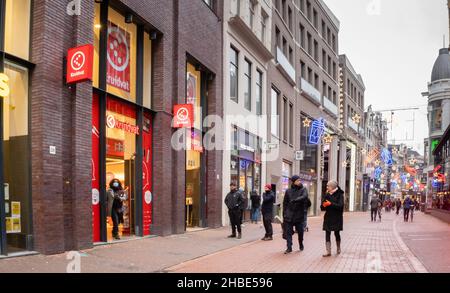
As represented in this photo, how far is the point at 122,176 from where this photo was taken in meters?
12.4

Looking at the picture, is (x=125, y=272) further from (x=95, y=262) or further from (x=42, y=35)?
(x=42, y=35)

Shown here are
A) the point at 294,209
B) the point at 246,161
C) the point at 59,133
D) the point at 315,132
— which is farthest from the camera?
the point at 315,132

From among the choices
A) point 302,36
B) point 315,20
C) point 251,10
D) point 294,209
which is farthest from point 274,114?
point 294,209

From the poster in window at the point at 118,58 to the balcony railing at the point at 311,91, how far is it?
22.3 m

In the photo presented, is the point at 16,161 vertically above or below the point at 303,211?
above

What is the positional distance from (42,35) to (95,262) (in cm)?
446

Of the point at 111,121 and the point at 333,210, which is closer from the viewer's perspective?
the point at 333,210

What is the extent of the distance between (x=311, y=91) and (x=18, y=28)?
2872 centimetres

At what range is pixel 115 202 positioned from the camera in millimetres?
11523

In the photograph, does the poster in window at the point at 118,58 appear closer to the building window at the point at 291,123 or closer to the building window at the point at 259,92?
the building window at the point at 259,92

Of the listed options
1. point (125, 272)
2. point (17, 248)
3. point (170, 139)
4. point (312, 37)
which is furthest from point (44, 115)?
point (312, 37)

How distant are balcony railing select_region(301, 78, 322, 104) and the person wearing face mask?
77.6 ft

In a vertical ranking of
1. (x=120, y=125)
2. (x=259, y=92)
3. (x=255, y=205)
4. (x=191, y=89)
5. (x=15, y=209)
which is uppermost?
(x=259, y=92)

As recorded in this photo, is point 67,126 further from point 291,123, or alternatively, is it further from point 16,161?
point 291,123
